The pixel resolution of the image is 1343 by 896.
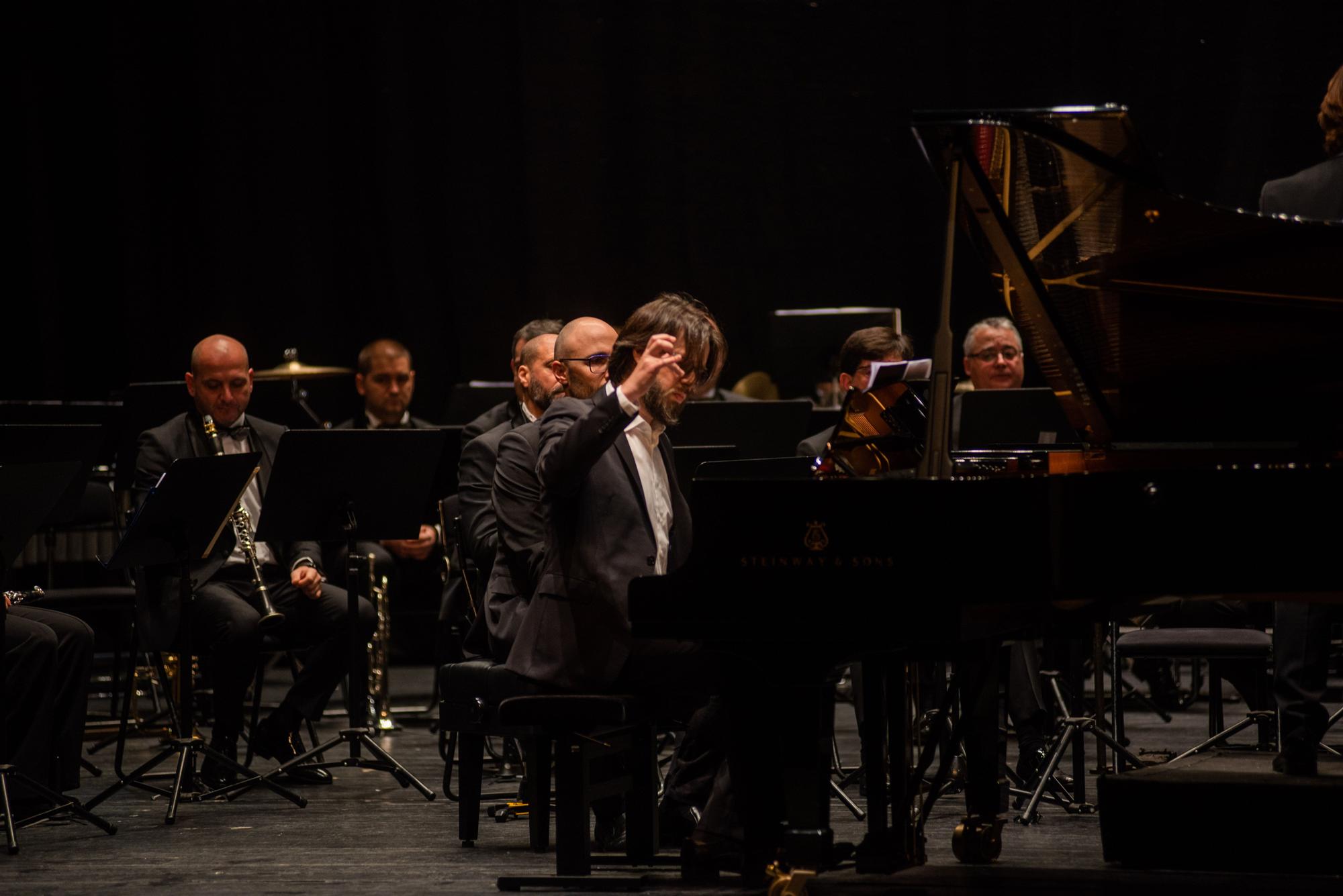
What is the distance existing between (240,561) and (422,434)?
1.12 metres

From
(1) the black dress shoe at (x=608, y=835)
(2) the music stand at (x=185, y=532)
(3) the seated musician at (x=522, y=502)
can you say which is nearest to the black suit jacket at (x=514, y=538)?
(3) the seated musician at (x=522, y=502)

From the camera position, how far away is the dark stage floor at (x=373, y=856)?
3.55 meters

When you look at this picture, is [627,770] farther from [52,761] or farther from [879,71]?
[879,71]

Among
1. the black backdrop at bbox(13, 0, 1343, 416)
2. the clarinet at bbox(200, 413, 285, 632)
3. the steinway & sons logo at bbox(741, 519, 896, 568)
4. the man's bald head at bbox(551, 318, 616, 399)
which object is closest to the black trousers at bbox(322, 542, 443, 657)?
the clarinet at bbox(200, 413, 285, 632)

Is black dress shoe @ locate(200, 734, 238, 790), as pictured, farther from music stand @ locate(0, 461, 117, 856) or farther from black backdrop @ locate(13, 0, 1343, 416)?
black backdrop @ locate(13, 0, 1343, 416)

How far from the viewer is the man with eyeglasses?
6.34 m

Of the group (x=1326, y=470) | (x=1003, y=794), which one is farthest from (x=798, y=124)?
(x=1326, y=470)

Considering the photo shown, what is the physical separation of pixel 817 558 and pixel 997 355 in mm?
3442

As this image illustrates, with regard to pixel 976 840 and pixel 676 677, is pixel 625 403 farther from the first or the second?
pixel 976 840

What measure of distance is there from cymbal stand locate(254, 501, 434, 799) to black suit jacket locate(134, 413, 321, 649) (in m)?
0.32

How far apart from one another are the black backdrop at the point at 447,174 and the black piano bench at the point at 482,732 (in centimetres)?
463

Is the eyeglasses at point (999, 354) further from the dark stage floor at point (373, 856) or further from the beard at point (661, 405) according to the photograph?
the beard at point (661, 405)

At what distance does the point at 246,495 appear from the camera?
19.5ft

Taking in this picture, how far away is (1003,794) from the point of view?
4.25 m
